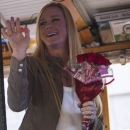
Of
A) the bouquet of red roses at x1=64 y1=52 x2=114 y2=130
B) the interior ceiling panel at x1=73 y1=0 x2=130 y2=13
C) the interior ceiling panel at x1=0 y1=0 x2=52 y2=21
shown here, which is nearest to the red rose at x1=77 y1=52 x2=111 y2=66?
the bouquet of red roses at x1=64 y1=52 x2=114 y2=130

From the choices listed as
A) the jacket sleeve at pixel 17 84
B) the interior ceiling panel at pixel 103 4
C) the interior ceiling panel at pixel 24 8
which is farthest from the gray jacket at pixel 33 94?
the interior ceiling panel at pixel 103 4

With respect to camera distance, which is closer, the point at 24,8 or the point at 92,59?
the point at 92,59

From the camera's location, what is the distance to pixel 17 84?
54 centimetres

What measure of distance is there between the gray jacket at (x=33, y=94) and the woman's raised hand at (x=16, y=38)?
0.05 ft

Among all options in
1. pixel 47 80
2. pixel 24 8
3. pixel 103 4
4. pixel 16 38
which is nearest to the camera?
pixel 16 38

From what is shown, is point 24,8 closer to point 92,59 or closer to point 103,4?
point 92,59

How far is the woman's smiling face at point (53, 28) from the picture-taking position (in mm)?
643

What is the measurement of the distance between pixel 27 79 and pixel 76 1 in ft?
3.58

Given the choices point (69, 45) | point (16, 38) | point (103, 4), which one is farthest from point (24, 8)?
point (103, 4)

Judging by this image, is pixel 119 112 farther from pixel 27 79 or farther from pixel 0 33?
pixel 0 33

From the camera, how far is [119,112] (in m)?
1.64

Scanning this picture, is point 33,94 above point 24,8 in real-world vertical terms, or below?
below

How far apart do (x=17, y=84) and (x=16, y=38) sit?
0.09 metres

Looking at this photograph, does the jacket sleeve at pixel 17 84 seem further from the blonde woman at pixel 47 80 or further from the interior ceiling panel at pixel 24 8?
the interior ceiling panel at pixel 24 8
